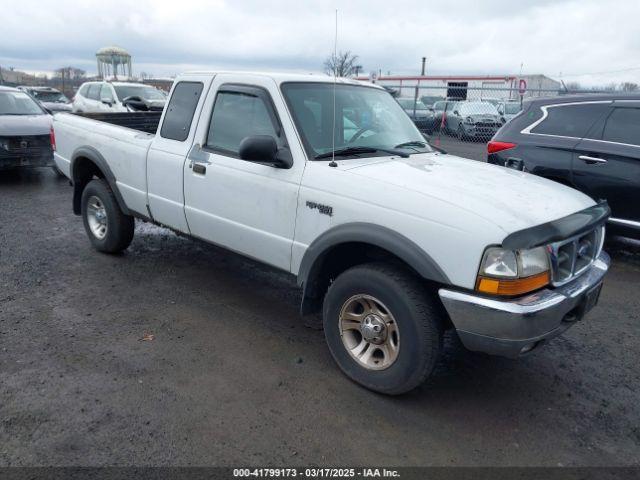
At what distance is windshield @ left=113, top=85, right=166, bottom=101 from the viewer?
596 inches

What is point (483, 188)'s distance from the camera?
3.22 m

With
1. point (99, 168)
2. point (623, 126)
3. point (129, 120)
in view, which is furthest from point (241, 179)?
point (623, 126)

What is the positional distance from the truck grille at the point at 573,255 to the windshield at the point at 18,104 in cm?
1067

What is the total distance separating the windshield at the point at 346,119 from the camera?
3760mm

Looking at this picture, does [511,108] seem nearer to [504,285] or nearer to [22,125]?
[22,125]

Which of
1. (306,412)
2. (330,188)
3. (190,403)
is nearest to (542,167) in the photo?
(330,188)

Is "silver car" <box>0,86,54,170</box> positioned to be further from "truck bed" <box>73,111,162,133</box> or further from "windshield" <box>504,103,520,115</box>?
"windshield" <box>504,103,520,115</box>

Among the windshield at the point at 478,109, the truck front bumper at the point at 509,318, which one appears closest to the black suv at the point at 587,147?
the truck front bumper at the point at 509,318

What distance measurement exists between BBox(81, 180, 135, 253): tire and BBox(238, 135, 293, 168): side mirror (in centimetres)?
256

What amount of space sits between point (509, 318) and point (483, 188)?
2.87ft

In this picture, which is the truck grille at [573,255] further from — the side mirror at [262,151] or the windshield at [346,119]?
the side mirror at [262,151]

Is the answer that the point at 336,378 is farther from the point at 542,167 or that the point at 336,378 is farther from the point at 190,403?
the point at 542,167

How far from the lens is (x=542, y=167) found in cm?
625

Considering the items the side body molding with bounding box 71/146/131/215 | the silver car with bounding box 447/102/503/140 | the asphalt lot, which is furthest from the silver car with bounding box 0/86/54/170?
the silver car with bounding box 447/102/503/140
